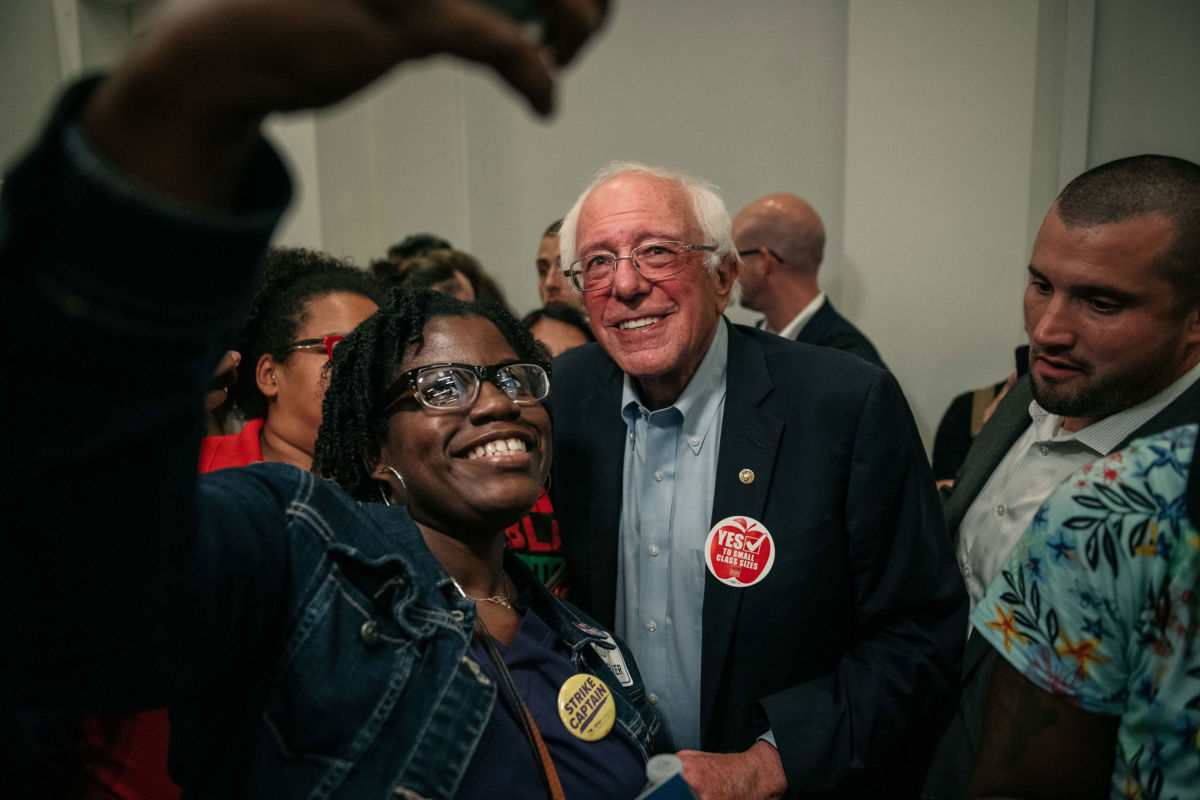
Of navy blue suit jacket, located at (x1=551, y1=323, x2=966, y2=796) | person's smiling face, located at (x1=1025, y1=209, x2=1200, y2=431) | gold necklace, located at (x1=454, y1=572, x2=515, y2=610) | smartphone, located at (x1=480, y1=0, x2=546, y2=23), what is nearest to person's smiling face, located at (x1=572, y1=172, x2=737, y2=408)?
navy blue suit jacket, located at (x1=551, y1=323, x2=966, y2=796)

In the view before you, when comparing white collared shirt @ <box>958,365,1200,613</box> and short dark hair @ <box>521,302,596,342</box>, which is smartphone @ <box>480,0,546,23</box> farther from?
short dark hair @ <box>521,302,596,342</box>

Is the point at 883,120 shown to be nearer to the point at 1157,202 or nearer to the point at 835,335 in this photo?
the point at 835,335

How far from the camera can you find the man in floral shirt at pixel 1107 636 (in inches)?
38.7

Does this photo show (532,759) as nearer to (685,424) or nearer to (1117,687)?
(1117,687)

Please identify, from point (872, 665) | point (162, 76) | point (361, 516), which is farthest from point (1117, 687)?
point (162, 76)

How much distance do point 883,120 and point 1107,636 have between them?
3.56 metres

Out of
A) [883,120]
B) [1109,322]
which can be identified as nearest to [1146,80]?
[883,120]

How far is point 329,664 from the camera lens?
103 centimetres

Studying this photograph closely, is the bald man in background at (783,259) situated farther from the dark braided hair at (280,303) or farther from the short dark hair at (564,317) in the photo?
the dark braided hair at (280,303)

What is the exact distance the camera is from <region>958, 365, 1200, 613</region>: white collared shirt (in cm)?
181

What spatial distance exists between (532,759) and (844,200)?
12.4 feet

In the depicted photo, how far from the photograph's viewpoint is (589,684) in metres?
1.43

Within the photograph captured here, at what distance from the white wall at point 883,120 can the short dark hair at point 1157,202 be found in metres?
2.20

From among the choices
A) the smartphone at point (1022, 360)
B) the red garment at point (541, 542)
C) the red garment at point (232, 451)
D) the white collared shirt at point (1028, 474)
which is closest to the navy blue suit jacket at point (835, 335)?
the smartphone at point (1022, 360)
